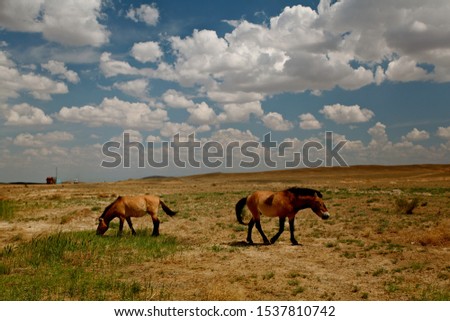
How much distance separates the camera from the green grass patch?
8539 millimetres

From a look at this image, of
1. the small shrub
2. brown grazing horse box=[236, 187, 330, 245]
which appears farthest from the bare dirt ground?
brown grazing horse box=[236, 187, 330, 245]

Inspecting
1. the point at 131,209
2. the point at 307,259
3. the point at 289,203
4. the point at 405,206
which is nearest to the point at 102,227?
the point at 131,209

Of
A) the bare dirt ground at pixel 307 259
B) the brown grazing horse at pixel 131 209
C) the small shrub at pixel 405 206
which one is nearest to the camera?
the bare dirt ground at pixel 307 259

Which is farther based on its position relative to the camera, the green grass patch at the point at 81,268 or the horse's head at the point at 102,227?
the horse's head at the point at 102,227

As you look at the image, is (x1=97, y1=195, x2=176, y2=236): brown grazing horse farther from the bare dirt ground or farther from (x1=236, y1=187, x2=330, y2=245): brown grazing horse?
(x1=236, y1=187, x2=330, y2=245): brown grazing horse

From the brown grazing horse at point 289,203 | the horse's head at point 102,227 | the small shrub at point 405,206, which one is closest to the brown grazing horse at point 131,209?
the horse's head at point 102,227

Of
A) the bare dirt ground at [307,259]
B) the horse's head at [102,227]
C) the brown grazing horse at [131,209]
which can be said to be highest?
the brown grazing horse at [131,209]

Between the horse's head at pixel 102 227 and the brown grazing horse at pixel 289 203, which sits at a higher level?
the brown grazing horse at pixel 289 203

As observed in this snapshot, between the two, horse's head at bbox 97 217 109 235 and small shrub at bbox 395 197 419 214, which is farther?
small shrub at bbox 395 197 419 214

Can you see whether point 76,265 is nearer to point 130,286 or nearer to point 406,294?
point 130,286

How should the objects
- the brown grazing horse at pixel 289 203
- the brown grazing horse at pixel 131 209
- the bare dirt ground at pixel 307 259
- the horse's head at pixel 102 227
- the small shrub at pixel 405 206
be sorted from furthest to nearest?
the small shrub at pixel 405 206
the brown grazing horse at pixel 131 209
the horse's head at pixel 102 227
the brown grazing horse at pixel 289 203
the bare dirt ground at pixel 307 259

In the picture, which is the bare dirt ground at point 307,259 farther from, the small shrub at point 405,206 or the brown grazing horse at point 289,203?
the brown grazing horse at point 289,203

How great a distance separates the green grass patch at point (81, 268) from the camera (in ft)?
28.0
